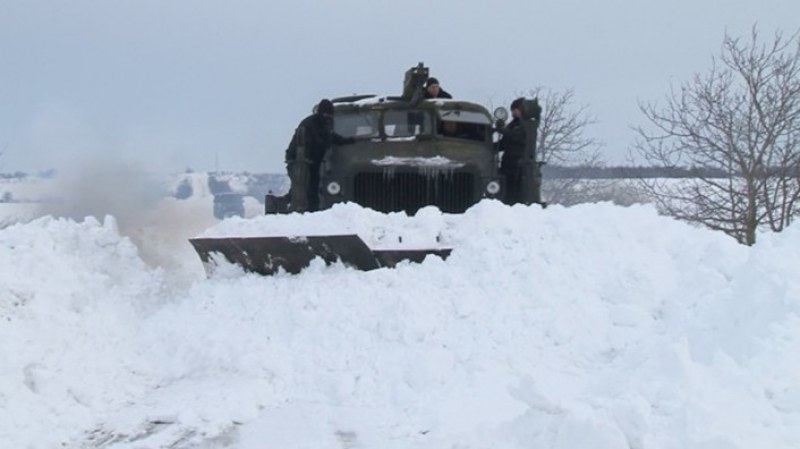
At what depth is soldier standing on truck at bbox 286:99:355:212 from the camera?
1038cm

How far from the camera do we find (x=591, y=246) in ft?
25.0

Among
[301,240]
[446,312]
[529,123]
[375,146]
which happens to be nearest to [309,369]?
[446,312]

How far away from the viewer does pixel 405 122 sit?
1082cm

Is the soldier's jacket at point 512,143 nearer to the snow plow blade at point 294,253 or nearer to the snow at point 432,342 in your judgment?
the snow at point 432,342

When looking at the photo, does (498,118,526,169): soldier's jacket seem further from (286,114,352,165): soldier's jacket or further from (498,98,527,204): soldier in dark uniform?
(286,114,352,165): soldier's jacket

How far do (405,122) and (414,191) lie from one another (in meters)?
1.29

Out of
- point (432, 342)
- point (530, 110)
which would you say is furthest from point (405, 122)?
point (432, 342)

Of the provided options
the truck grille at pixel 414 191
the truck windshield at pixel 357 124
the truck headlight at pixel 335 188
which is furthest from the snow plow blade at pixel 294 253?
the truck windshield at pixel 357 124

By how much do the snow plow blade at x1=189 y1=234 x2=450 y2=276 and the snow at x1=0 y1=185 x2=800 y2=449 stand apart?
0.13m

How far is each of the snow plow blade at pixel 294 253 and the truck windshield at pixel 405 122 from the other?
3.09 m

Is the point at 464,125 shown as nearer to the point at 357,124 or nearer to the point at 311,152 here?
the point at 357,124

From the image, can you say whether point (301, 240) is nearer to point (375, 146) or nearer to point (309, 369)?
point (309, 369)

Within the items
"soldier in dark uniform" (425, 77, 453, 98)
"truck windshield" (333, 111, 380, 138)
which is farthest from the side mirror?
"truck windshield" (333, 111, 380, 138)

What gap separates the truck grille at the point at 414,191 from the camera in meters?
9.95
